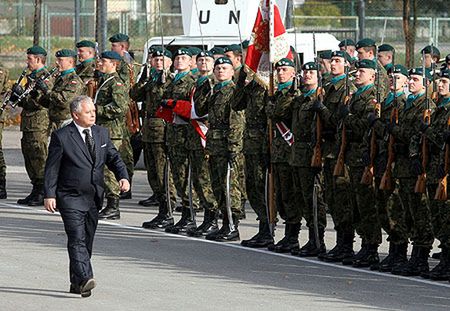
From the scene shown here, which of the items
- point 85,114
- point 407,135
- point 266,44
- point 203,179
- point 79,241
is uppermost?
point 266,44

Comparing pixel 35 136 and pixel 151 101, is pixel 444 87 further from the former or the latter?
pixel 35 136

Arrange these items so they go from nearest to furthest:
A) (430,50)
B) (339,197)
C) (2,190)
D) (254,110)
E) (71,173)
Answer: (71,173), (339,197), (254,110), (430,50), (2,190)

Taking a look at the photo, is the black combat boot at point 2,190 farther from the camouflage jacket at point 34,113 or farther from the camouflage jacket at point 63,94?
the camouflage jacket at point 63,94

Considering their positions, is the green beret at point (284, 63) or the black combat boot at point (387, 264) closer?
the black combat boot at point (387, 264)

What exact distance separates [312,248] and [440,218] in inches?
77.1

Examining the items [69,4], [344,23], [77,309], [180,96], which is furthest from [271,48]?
[69,4]

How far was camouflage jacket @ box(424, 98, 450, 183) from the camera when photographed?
11.9 m

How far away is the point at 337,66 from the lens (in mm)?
13328

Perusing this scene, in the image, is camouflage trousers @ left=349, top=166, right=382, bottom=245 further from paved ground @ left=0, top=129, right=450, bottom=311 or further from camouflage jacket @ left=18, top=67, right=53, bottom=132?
camouflage jacket @ left=18, top=67, right=53, bottom=132

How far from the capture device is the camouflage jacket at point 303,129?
13.5 meters

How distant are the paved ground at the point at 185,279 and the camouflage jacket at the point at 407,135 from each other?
1.01 metres

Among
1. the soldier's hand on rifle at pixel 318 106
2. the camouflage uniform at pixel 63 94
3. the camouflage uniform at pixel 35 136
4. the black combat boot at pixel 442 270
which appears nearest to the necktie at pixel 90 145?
the soldier's hand on rifle at pixel 318 106

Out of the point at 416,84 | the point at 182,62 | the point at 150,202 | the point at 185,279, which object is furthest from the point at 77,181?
the point at 150,202

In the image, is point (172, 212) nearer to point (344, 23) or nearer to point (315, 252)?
point (315, 252)
